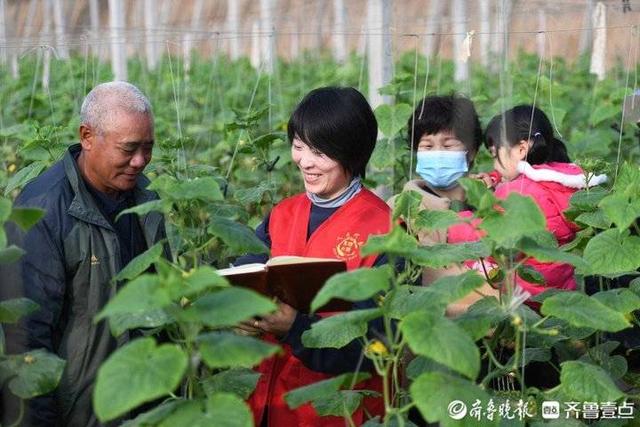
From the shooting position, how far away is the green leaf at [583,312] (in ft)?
8.57

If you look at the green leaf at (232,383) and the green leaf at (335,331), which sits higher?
the green leaf at (335,331)

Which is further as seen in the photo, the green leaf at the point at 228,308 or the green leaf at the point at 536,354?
the green leaf at the point at 536,354

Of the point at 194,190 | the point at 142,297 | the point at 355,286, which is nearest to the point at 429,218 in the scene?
the point at 194,190

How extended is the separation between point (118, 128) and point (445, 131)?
50.3 inches

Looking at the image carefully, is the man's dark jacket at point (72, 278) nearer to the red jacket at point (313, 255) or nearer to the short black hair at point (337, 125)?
the red jacket at point (313, 255)

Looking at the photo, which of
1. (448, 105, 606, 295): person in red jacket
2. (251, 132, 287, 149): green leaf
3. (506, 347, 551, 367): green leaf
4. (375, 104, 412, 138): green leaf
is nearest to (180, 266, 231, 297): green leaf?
(506, 347, 551, 367): green leaf

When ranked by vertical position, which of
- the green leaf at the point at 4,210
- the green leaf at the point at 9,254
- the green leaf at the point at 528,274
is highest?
the green leaf at the point at 4,210

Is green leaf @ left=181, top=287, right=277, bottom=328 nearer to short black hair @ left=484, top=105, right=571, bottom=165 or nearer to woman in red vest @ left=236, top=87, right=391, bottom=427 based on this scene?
woman in red vest @ left=236, top=87, right=391, bottom=427

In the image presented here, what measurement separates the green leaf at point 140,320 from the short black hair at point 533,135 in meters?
1.77

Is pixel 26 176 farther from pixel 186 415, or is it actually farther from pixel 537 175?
pixel 186 415

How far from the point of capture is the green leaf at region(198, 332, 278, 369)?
2.21 m

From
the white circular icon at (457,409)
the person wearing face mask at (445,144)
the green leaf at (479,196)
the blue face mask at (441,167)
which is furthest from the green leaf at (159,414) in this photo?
the blue face mask at (441,167)

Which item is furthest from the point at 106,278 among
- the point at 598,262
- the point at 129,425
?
the point at 598,262

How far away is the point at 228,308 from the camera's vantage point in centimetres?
222
